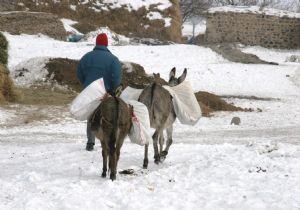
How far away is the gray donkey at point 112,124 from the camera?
7.67 m

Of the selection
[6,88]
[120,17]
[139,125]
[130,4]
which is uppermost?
[130,4]

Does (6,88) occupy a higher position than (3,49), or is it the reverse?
(3,49)

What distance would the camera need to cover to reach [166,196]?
7012mm

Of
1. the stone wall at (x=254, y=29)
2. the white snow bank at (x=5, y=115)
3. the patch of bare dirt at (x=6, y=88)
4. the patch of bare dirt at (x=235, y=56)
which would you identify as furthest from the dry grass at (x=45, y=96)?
the stone wall at (x=254, y=29)

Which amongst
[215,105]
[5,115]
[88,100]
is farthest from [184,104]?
[215,105]

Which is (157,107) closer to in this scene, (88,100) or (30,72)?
(88,100)

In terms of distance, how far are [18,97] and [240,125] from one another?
7.23 meters

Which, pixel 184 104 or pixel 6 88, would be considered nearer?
pixel 184 104

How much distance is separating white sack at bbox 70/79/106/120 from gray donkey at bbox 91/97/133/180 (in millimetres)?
171

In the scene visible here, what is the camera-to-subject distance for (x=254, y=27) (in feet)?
116

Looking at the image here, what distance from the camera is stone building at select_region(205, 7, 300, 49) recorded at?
35312mm

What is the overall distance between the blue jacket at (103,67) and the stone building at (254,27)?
1059 inches

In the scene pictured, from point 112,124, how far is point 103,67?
1697 mm

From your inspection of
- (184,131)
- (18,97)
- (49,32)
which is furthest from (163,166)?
(49,32)
